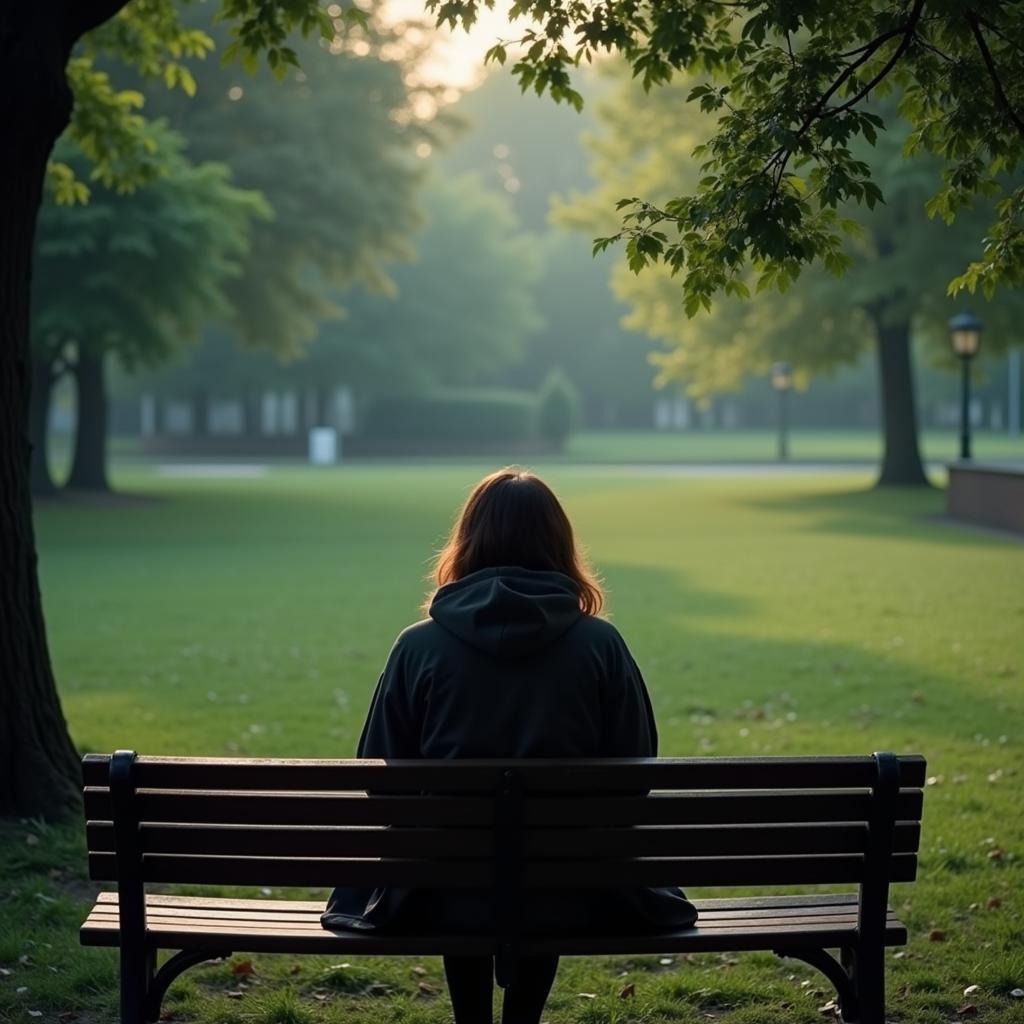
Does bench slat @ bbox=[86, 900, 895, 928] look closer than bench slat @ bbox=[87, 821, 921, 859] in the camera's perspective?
No

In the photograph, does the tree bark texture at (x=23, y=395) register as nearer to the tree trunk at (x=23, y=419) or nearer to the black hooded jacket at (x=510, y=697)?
the tree trunk at (x=23, y=419)

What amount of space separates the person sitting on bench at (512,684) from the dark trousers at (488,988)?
71mm

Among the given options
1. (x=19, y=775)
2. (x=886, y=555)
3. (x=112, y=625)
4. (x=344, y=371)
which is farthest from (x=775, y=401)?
(x=19, y=775)

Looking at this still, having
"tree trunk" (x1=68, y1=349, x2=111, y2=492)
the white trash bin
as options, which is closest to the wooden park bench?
"tree trunk" (x1=68, y1=349, x2=111, y2=492)

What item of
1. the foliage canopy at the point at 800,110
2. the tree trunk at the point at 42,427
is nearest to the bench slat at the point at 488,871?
the foliage canopy at the point at 800,110

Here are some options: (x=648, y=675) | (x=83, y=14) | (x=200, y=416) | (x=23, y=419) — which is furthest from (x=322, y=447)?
(x=83, y=14)

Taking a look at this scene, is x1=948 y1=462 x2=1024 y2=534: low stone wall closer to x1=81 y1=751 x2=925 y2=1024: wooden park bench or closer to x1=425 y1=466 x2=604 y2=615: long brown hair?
x1=81 y1=751 x2=925 y2=1024: wooden park bench

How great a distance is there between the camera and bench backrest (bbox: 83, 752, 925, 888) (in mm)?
3533

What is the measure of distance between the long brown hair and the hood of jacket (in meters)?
0.07

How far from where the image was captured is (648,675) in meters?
11.7

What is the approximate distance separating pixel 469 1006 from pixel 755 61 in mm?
3511

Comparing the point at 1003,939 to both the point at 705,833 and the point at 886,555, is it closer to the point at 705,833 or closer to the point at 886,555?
the point at 705,833

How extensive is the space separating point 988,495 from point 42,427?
1951 centimetres

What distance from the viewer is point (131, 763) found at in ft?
11.8
